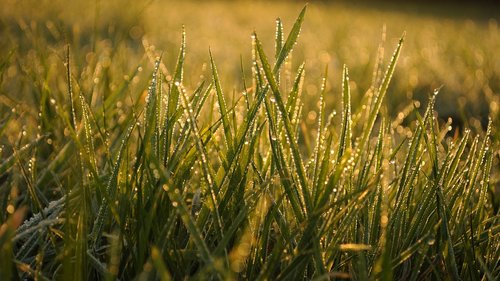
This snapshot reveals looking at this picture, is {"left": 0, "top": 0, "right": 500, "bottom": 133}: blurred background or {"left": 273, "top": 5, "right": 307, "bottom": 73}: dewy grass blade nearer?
{"left": 273, "top": 5, "right": 307, "bottom": 73}: dewy grass blade

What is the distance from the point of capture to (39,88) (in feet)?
3.42

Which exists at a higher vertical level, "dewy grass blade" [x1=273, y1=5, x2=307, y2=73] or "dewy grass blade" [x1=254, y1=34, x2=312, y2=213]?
"dewy grass blade" [x1=273, y1=5, x2=307, y2=73]

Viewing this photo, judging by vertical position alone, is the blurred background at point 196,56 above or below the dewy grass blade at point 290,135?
below

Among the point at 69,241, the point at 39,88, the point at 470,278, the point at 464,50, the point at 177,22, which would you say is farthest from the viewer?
the point at 177,22

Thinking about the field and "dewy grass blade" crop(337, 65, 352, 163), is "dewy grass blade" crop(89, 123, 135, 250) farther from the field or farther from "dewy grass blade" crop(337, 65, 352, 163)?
"dewy grass blade" crop(337, 65, 352, 163)

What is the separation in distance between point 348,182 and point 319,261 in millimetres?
157

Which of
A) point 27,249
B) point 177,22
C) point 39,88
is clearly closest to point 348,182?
point 27,249

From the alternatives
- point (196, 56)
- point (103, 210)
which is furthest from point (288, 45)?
point (196, 56)

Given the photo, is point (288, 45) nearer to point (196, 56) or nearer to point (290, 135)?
point (290, 135)

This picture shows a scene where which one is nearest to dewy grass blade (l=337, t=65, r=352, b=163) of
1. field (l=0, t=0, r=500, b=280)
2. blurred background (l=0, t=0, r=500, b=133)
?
field (l=0, t=0, r=500, b=280)

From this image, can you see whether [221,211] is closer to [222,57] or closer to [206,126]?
[206,126]

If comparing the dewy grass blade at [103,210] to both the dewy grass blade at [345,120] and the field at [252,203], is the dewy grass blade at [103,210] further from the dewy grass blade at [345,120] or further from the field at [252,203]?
the dewy grass blade at [345,120]

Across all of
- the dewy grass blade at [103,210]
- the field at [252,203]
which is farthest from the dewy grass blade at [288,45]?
the dewy grass blade at [103,210]

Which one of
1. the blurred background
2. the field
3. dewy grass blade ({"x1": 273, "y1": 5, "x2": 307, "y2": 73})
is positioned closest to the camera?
the field
